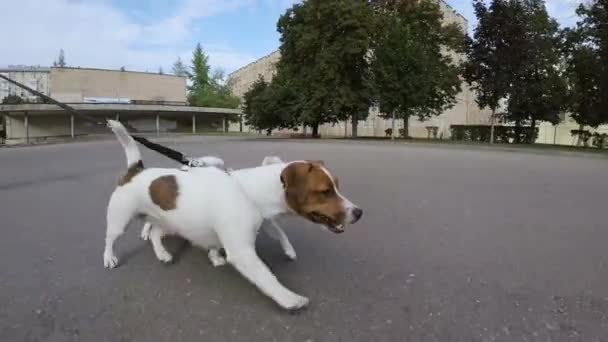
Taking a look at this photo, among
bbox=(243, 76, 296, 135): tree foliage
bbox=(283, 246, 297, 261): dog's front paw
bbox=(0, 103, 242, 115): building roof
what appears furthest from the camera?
bbox=(0, 103, 242, 115): building roof

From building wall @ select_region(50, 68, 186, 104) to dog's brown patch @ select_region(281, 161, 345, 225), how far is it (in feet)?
199

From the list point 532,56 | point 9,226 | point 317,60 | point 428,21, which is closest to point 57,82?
point 317,60

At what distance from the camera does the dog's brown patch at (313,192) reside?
287cm

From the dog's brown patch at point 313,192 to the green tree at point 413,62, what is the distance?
1181 inches

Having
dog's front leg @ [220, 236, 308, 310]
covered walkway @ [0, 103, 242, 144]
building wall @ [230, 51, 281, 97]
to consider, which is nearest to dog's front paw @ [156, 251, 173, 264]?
dog's front leg @ [220, 236, 308, 310]

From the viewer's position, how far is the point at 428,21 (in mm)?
38562

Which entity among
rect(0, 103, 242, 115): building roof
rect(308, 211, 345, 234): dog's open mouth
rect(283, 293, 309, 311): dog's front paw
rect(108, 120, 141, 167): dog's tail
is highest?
rect(0, 103, 242, 115): building roof

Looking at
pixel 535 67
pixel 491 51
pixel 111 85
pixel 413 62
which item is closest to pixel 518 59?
pixel 491 51

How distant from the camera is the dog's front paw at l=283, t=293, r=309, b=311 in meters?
2.69

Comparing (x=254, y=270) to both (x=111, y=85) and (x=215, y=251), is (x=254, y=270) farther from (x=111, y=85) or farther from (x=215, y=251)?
(x=111, y=85)

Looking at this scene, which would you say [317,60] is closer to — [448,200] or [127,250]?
[448,200]

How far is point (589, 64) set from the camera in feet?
81.7

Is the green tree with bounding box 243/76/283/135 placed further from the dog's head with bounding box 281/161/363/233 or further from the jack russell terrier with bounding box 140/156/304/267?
the dog's head with bounding box 281/161/363/233

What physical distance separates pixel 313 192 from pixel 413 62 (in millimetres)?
31051
